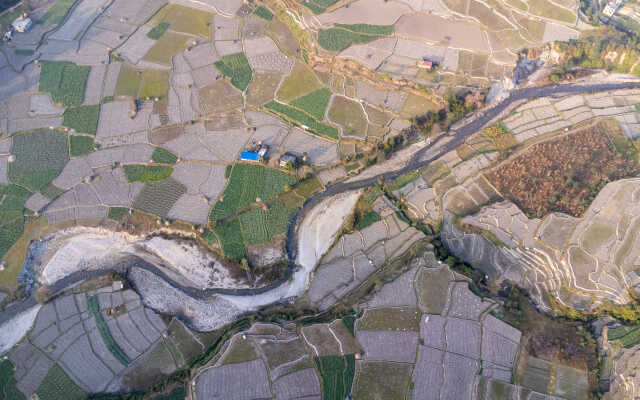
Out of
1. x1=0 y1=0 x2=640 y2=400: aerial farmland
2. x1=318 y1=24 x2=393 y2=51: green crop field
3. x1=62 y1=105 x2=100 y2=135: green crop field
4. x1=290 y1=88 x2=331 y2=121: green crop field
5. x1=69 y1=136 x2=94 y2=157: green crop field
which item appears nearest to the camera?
x1=0 y1=0 x2=640 y2=400: aerial farmland

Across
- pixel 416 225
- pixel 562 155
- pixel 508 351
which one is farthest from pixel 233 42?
pixel 508 351

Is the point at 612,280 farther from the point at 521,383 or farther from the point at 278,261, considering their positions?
the point at 278,261

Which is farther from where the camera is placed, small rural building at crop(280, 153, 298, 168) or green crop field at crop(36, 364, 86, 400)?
small rural building at crop(280, 153, 298, 168)

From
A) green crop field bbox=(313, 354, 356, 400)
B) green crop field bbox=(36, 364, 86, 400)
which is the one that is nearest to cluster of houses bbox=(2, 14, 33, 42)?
green crop field bbox=(36, 364, 86, 400)

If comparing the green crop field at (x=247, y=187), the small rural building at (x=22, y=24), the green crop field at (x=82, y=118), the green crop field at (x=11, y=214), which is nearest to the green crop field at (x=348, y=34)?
the green crop field at (x=247, y=187)

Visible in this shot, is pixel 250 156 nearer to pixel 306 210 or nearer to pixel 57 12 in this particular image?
pixel 306 210

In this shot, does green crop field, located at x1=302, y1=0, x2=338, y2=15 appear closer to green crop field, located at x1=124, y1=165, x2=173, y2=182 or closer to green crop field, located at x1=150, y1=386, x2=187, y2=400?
green crop field, located at x1=124, y1=165, x2=173, y2=182

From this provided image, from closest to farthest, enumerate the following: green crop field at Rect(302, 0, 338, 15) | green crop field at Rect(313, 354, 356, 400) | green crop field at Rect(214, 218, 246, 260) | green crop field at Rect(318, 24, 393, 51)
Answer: green crop field at Rect(313, 354, 356, 400) < green crop field at Rect(214, 218, 246, 260) < green crop field at Rect(318, 24, 393, 51) < green crop field at Rect(302, 0, 338, 15)

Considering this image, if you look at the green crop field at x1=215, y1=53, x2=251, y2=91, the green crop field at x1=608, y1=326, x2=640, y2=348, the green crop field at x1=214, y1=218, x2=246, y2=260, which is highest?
the green crop field at x1=215, y1=53, x2=251, y2=91
